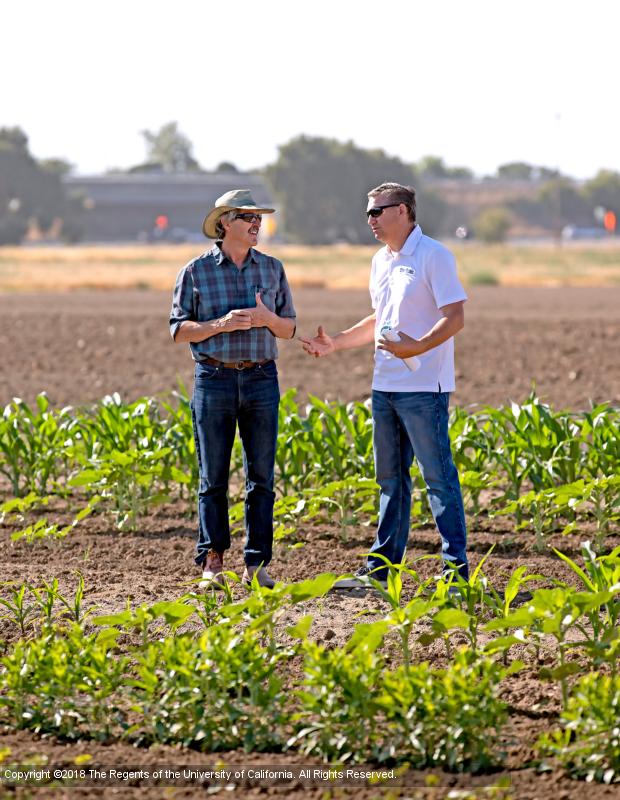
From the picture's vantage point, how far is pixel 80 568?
617 cm

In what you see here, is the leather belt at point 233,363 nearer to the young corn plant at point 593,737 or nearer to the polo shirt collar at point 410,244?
the polo shirt collar at point 410,244

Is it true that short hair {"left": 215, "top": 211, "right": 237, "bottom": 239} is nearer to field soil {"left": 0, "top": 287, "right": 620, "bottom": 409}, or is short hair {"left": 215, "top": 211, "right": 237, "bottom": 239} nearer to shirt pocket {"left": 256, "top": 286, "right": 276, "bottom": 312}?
shirt pocket {"left": 256, "top": 286, "right": 276, "bottom": 312}

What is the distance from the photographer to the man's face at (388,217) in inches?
216

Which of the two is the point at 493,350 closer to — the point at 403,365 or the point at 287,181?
the point at 403,365

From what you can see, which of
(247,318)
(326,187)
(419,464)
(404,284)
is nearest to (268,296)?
(247,318)

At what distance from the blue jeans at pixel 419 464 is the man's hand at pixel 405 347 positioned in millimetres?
215

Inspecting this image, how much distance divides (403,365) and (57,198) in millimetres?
94571

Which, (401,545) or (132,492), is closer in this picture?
(401,545)

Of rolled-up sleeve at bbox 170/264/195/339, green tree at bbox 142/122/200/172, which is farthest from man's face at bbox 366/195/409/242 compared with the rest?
green tree at bbox 142/122/200/172

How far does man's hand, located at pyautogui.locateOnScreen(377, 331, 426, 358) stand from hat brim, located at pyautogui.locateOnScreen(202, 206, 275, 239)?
2.32ft

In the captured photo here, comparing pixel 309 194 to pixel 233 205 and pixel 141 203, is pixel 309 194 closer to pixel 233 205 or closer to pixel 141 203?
pixel 141 203

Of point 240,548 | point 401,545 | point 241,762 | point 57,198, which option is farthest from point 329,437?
point 57,198

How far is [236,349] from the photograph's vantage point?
18.2 ft

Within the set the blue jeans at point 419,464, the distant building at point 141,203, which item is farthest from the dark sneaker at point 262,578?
the distant building at point 141,203
